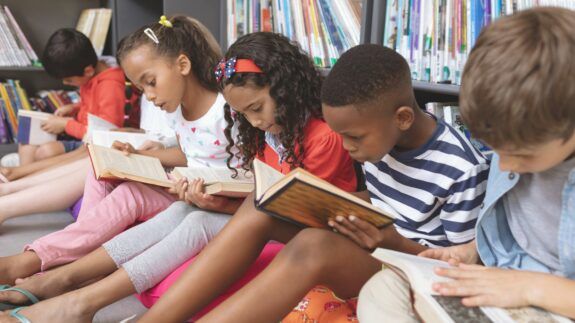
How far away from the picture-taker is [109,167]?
1.27 metres

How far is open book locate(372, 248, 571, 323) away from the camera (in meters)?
0.66

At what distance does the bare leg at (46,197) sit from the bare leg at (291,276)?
101 cm

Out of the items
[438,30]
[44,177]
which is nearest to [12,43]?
[44,177]

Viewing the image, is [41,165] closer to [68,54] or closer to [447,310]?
[68,54]

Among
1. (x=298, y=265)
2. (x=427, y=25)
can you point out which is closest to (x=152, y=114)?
→ (x=427, y=25)

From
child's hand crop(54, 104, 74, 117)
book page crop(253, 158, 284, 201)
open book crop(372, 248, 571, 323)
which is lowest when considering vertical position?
child's hand crop(54, 104, 74, 117)

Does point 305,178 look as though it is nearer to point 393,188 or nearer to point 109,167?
point 393,188

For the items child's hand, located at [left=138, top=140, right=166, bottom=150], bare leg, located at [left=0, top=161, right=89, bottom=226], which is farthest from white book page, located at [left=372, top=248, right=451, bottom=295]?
bare leg, located at [left=0, top=161, right=89, bottom=226]

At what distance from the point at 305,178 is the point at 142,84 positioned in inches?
33.0

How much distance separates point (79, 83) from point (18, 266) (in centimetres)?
114

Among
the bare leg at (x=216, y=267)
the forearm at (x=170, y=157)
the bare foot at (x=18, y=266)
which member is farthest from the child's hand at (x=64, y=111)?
the bare leg at (x=216, y=267)

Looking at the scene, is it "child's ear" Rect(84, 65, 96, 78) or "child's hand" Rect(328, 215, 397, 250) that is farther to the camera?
"child's ear" Rect(84, 65, 96, 78)

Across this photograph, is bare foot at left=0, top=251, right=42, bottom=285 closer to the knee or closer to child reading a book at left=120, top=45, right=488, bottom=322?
child reading a book at left=120, top=45, right=488, bottom=322

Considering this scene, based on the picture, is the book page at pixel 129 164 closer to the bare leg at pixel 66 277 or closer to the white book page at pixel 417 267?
the bare leg at pixel 66 277
